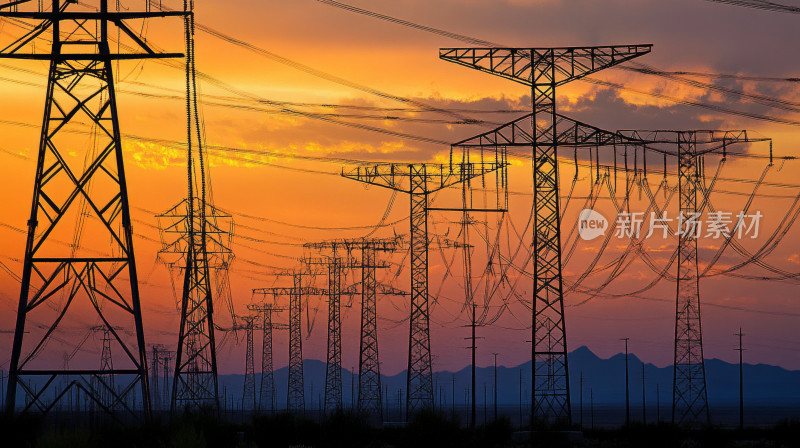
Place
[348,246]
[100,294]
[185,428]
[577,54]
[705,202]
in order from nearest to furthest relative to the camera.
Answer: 1. [100,294]
2. [185,428]
3. [577,54]
4. [705,202]
5. [348,246]

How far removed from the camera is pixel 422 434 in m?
60.1

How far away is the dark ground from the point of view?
5531 centimetres

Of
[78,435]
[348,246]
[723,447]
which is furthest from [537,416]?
[348,246]

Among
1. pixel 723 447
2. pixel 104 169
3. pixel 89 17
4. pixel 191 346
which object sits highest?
pixel 89 17

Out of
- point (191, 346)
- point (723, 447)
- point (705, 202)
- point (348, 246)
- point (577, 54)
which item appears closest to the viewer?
point (577, 54)

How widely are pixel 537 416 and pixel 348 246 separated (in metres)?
47.3

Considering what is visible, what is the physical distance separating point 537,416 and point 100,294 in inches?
1088

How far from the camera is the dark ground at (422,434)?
2178 inches

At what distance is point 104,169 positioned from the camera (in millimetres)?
43094

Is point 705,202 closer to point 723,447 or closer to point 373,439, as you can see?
point 723,447

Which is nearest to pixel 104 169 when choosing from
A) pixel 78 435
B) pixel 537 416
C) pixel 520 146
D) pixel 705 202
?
pixel 78 435

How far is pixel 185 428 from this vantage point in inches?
1858

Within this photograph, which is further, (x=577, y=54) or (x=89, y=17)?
(x=577, y=54)

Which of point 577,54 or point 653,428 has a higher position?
point 577,54
